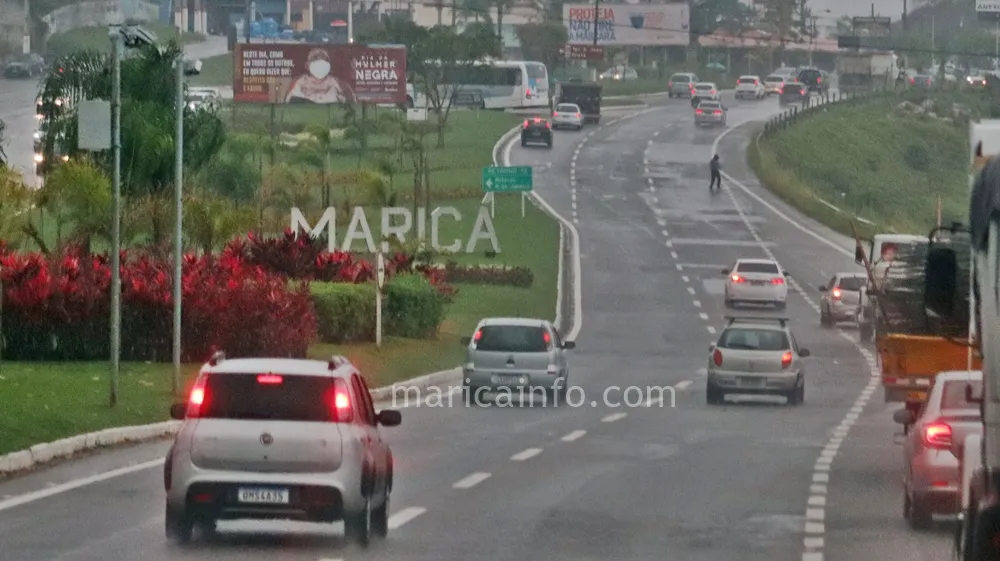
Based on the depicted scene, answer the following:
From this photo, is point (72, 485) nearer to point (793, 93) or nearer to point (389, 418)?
point (389, 418)

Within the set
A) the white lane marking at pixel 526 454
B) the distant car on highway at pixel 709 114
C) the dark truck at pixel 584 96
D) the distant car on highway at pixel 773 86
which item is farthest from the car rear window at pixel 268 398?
the distant car on highway at pixel 773 86

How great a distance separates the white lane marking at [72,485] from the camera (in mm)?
19400

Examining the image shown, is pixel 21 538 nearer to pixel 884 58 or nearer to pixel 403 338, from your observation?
pixel 403 338

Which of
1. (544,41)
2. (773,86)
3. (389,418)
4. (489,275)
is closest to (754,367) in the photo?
(389,418)

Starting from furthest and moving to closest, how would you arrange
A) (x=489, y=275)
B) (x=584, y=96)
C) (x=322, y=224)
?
(x=584, y=96), (x=489, y=275), (x=322, y=224)

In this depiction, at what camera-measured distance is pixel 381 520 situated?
17578mm

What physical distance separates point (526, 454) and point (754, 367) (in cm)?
1186

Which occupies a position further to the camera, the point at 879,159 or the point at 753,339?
the point at 879,159

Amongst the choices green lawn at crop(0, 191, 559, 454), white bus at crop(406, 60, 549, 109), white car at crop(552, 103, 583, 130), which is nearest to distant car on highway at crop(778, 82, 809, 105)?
white bus at crop(406, 60, 549, 109)

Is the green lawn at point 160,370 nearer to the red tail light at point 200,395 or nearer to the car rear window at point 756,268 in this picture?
the car rear window at point 756,268

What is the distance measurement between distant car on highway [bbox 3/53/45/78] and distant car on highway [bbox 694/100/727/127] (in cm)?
3588

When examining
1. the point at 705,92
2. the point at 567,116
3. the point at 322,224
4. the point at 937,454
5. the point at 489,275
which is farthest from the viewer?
the point at 705,92

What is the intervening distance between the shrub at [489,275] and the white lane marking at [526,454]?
104ft

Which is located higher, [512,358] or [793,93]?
[793,93]
